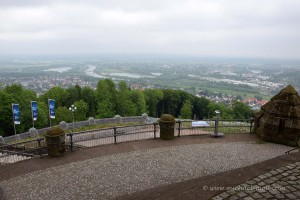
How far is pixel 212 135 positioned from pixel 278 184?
27.3 feet

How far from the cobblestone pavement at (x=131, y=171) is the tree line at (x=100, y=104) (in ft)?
102

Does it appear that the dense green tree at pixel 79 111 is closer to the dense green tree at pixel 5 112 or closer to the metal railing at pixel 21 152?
the dense green tree at pixel 5 112

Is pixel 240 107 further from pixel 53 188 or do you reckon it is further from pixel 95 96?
pixel 53 188

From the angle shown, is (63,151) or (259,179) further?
(63,151)

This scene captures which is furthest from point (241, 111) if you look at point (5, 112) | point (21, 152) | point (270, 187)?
point (270, 187)

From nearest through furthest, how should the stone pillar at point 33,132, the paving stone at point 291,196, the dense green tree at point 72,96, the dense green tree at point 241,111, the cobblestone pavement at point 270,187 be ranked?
the paving stone at point 291,196 < the cobblestone pavement at point 270,187 < the stone pillar at point 33,132 < the dense green tree at point 72,96 < the dense green tree at point 241,111

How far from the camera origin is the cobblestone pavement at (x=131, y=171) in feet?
30.2

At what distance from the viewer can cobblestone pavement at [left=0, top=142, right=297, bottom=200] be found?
9203 millimetres

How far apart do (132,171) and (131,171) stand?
0.04 m

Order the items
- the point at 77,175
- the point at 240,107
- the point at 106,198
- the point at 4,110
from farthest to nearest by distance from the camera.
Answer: the point at 240,107 < the point at 4,110 < the point at 77,175 < the point at 106,198

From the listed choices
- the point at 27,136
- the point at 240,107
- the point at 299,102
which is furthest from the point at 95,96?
the point at 299,102

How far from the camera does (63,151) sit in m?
12.6

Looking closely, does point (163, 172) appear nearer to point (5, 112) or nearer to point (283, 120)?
point (283, 120)

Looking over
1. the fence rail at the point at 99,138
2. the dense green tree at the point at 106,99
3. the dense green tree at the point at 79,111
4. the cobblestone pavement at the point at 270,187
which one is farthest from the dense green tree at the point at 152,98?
the cobblestone pavement at the point at 270,187
